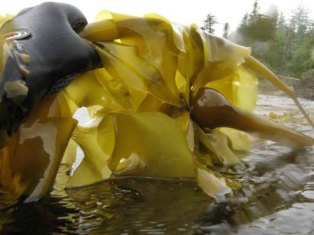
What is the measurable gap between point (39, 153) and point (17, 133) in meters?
0.11

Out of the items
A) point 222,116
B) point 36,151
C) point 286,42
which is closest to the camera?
point 36,151

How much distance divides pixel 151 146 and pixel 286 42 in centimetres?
3622

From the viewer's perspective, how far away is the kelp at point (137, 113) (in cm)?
174

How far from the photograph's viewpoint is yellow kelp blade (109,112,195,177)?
211cm

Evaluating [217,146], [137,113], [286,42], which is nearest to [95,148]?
[137,113]

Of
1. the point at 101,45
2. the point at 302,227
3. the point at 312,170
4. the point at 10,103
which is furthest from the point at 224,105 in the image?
the point at 10,103

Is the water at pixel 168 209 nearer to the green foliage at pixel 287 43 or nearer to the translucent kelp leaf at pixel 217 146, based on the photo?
the translucent kelp leaf at pixel 217 146

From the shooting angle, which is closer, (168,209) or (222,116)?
(168,209)

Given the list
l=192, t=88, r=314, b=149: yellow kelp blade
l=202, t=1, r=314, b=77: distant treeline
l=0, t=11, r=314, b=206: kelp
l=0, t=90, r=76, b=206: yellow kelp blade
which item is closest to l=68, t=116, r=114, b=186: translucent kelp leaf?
l=0, t=11, r=314, b=206: kelp

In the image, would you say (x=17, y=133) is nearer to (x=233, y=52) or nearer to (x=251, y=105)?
(x=233, y=52)

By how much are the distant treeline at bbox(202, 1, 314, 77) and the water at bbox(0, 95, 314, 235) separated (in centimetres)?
2247

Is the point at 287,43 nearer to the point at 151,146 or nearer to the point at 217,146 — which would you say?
the point at 217,146

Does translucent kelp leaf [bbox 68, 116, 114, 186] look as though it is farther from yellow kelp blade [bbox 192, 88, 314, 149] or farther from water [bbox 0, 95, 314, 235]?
yellow kelp blade [bbox 192, 88, 314, 149]

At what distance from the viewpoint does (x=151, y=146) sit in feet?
6.98
